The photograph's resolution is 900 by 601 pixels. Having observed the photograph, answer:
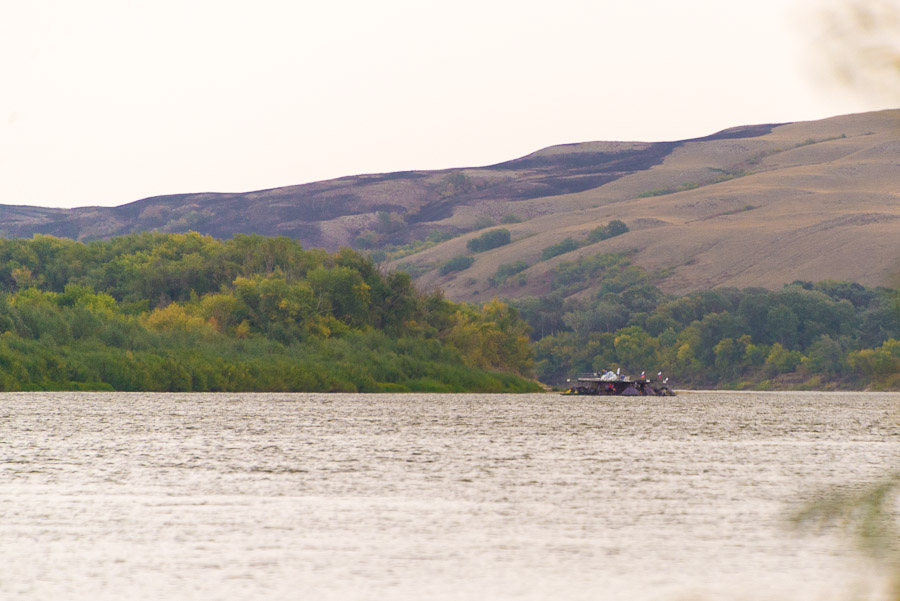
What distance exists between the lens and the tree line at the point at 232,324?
117812 millimetres

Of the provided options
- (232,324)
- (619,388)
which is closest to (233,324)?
(232,324)

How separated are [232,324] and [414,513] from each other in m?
111

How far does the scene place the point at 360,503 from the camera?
3359cm

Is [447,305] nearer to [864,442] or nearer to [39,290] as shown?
[39,290]

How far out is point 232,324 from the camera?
139750 mm

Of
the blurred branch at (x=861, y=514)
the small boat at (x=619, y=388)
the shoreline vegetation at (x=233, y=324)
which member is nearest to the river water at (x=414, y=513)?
the blurred branch at (x=861, y=514)

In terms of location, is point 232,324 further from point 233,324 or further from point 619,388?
point 619,388

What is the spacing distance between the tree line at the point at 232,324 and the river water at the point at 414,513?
161ft

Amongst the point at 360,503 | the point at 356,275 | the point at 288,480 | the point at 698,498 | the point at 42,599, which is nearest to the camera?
the point at 42,599

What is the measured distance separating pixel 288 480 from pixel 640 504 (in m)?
11.7

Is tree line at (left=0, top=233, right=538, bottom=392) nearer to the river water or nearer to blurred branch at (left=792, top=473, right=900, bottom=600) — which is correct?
the river water

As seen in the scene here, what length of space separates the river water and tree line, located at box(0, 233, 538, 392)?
48.9 m

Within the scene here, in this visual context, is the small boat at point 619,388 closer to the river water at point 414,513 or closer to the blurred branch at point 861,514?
the river water at point 414,513

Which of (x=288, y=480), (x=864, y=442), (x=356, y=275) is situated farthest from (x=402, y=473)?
(x=356, y=275)
